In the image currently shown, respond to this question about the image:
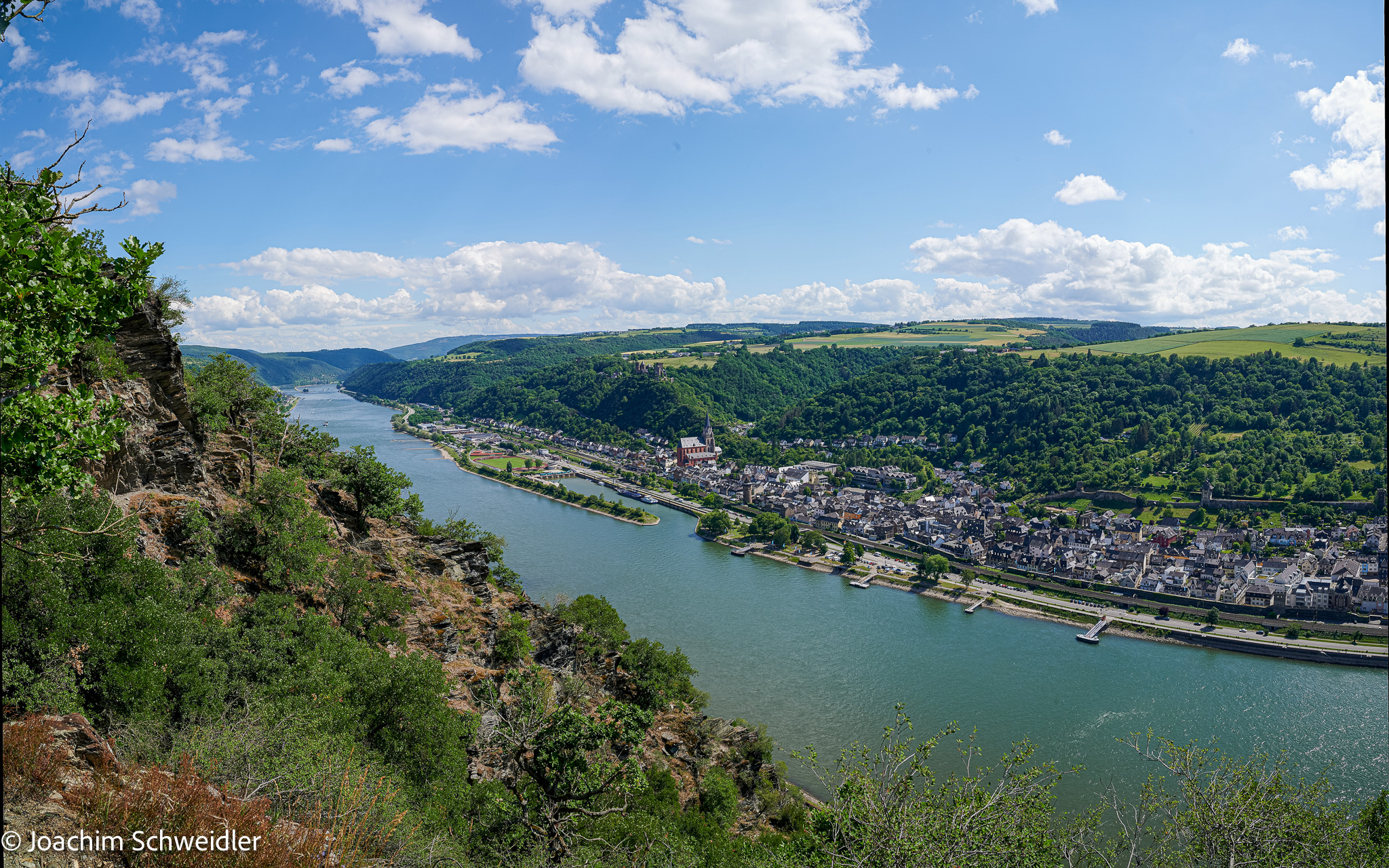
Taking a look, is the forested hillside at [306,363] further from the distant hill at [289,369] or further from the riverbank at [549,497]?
the riverbank at [549,497]

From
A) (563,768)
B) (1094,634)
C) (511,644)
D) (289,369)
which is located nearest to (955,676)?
(1094,634)

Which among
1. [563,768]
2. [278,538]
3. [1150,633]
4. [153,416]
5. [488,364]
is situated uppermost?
[488,364]

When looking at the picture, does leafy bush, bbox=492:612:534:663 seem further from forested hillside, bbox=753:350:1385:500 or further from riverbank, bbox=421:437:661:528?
forested hillside, bbox=753:350:1385:500

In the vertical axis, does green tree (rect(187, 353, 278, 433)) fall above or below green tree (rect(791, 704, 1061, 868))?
above

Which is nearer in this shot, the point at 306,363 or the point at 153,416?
the point at 153,416

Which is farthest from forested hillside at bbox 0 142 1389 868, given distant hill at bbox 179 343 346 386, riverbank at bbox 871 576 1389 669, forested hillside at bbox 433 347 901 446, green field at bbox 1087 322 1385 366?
distant hill at bbox 179 343 346 386

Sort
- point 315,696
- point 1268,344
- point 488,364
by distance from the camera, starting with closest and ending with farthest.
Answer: point 315,696 < point 1268,344 < point 488,364

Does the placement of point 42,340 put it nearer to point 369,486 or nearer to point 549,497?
point 369,486
